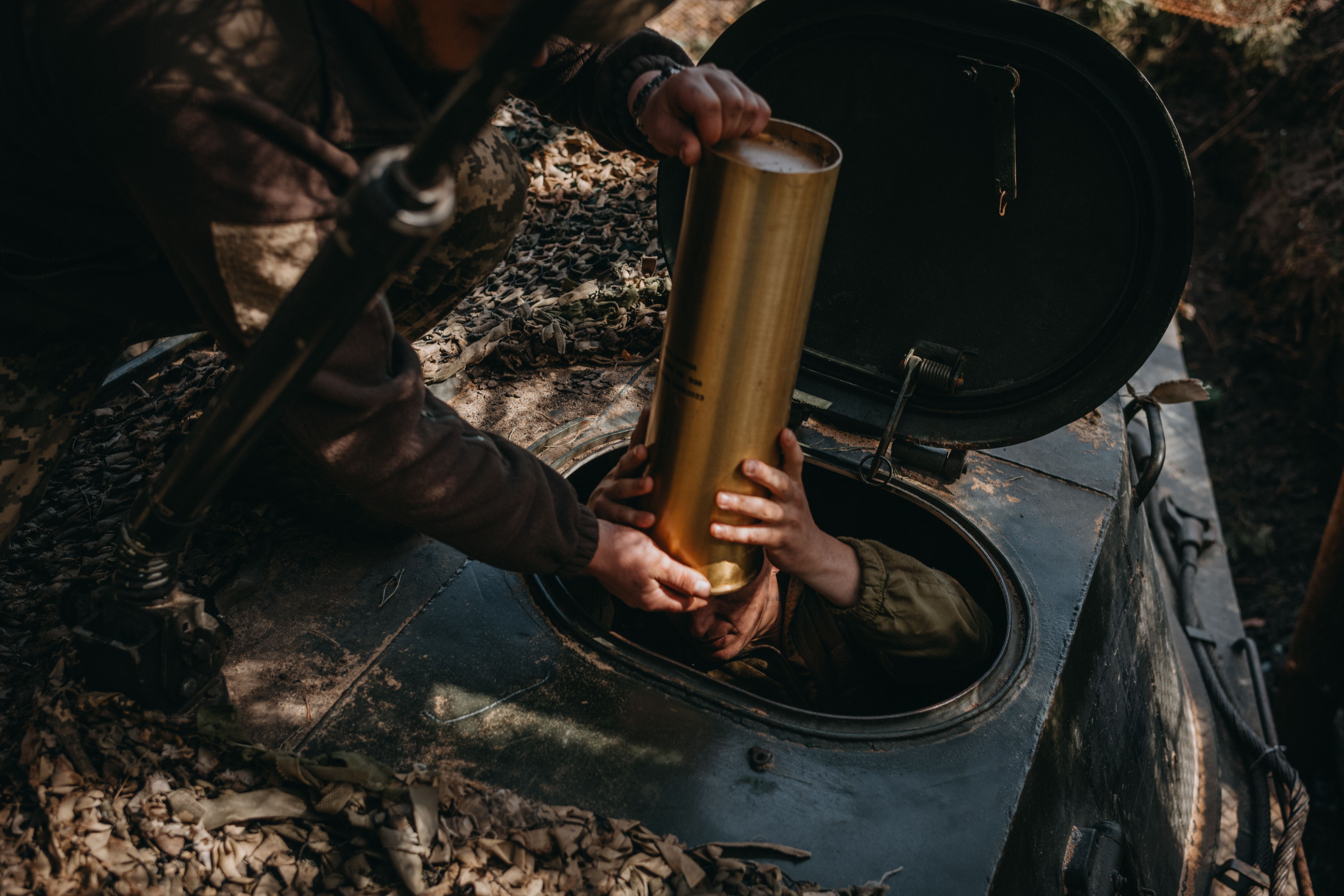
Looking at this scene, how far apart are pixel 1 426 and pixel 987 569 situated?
2234 millimetres

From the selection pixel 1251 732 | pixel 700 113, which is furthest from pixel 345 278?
pixel 1251 732

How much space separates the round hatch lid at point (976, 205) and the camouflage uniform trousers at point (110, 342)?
1.49 feet

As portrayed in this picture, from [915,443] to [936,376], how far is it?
26cm

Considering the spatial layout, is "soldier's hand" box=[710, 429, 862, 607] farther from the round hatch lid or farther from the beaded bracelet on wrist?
the beaded bracelet on wrist

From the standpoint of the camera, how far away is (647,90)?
2.19 meters

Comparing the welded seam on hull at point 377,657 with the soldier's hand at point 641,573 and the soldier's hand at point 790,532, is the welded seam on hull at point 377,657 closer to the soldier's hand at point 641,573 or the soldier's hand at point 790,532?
the soldier's hand at point 641,573

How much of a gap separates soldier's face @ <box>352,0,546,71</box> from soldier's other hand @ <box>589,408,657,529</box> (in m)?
0.79

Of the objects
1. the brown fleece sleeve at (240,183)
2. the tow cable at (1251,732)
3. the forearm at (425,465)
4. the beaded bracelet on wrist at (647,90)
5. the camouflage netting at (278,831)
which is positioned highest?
the beaded bracelet on wrist at (647,90)

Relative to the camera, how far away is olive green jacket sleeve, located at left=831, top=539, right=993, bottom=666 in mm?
2141

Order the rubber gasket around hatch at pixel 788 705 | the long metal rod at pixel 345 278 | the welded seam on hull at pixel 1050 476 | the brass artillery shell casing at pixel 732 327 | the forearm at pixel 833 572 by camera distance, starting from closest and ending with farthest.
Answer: the long metal rod at pixel 345 278, the brass artillery shell casing at pixel 732 327, the rubber gasket around hatch at pixel 788 705, the forearm at pixel 833 572, the welded seam on hull at pixel 1050 476

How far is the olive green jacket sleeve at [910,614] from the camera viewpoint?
2.14m

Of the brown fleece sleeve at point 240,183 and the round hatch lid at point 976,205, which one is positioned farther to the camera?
the round hatch lid at point 976,205

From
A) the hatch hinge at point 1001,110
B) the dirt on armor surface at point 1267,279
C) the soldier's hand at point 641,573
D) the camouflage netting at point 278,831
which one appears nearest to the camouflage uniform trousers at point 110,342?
the camouflage netting at point 278,831

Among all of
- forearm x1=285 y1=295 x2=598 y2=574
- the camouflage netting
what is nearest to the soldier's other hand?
forearm x1=285 y1=295 x2=598 y2=574
